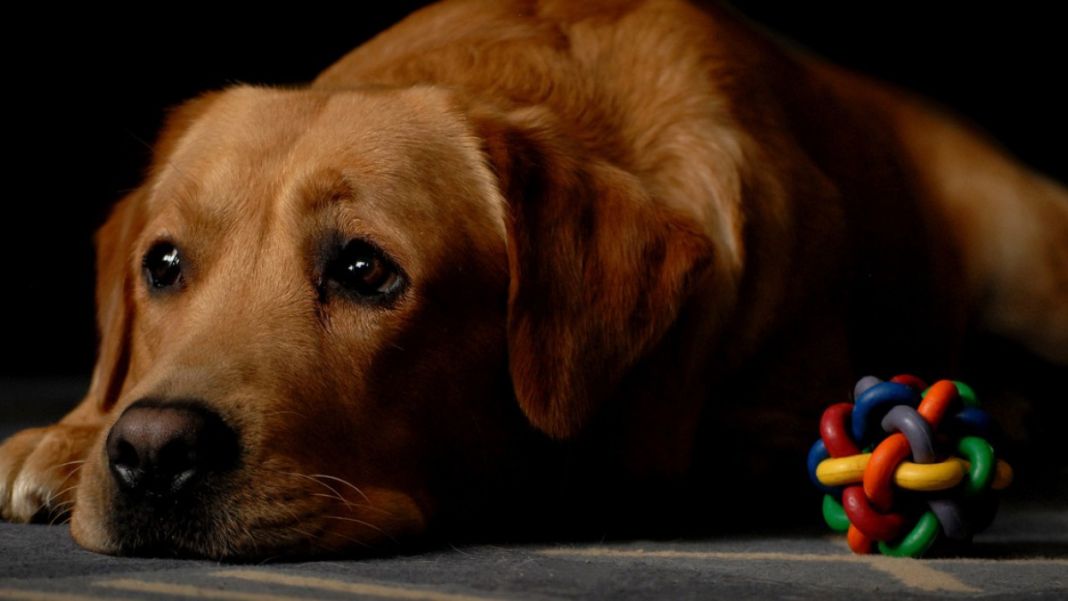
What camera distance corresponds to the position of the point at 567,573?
2.13 meters

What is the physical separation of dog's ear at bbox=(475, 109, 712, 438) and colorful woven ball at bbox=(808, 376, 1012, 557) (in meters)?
0.39

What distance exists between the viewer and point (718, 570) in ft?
7.26

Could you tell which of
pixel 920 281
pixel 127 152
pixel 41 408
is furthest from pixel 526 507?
pixel 127 152

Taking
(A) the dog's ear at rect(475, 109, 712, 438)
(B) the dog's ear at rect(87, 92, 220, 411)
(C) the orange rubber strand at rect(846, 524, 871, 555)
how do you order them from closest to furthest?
(C) the orange rubber strand at rect(846, 524, 871, 555) < (A) the dog's ear at rect(475, 109, 712, 438) < (B) the dog's ear at rect(87, 92, 220, 411)

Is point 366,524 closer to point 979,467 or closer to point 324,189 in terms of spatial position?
point 324,189

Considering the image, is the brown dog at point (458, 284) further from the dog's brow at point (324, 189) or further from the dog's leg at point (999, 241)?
the dog's leg at point (999, 241)

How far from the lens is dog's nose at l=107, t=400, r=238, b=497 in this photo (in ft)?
6.95

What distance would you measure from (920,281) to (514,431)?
1595 millimetres

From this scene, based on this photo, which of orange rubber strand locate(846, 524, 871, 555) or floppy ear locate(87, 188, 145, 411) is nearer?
orange rubber strand locate(846, 524, 871, 555)

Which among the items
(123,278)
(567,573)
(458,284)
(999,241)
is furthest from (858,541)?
(999,241)

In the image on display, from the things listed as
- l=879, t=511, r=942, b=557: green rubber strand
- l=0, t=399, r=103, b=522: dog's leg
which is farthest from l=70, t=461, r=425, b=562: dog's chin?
l=879, t=511, r=942, b=557: green rubber strand

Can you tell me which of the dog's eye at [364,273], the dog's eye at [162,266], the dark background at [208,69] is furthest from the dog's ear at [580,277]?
the dark background at [208,69]

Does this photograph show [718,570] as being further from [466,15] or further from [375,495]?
[466,15]

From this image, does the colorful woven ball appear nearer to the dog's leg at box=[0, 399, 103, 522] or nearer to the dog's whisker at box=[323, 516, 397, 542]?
the dog's whisker at box=[323, 516, 397, 542]
